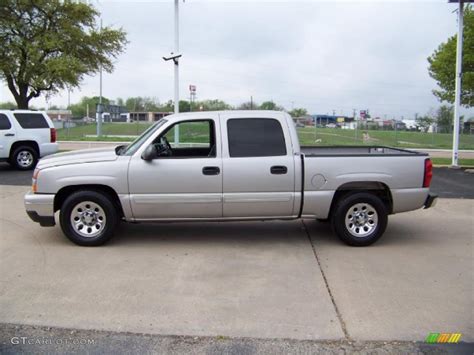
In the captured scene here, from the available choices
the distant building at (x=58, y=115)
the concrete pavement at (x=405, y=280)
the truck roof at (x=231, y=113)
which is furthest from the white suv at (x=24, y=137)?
the distant building at (x=58, y=115)

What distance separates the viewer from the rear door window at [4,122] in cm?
1325

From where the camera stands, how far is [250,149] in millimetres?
6238

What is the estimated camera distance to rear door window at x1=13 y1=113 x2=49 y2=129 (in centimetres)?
1355

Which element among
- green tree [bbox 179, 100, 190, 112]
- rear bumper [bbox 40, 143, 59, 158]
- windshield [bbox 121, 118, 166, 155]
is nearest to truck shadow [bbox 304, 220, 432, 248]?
windshield [bbox 121, 118, 166, 155]

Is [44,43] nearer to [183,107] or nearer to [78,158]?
[78,158]

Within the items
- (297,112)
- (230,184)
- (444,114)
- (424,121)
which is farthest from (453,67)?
(297,112)

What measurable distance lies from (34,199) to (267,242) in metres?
3.10

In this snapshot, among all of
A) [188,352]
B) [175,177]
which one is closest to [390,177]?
[175,177]

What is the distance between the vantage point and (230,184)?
241 inches

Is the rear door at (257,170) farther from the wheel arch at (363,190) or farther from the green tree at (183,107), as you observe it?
the green tree at (183,107)

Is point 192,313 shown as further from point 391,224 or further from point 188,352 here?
point 391,224

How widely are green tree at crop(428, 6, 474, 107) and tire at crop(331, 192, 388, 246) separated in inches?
668

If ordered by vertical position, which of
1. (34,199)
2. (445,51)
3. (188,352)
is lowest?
(188,352)

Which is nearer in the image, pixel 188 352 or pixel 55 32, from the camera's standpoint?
pixel 188 352
